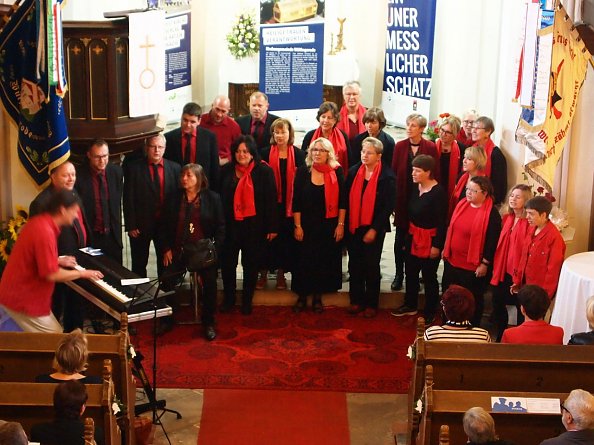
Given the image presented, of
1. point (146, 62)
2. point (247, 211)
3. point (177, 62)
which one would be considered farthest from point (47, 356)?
point (177, 62)

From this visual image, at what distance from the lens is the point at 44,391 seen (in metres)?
5.06

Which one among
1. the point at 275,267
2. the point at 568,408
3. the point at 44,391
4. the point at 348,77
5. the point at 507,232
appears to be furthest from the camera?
the point at 348,77

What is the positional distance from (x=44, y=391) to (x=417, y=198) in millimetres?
4089

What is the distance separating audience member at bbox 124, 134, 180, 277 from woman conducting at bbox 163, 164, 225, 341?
0.46 feet

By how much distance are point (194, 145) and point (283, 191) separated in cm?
89

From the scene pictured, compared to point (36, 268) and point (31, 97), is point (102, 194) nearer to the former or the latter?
point (31, 97)

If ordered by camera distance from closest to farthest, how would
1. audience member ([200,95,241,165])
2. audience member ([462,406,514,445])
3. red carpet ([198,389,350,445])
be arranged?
audience member ([462,406,514,445]) < red carpet ([198,389,350,445]) < audience member ([200,95,241,165])

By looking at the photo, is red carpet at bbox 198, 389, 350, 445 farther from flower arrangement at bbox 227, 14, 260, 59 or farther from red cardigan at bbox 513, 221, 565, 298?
flower arrangement at bbox 227, 14, 260, 59

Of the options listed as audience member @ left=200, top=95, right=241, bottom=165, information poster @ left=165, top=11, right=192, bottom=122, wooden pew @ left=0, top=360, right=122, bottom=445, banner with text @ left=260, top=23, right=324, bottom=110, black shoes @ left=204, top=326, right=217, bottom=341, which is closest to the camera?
wooden pew @ left=0, top=360, right=122, bottom=445

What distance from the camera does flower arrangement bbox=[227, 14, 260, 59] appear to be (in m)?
14.1

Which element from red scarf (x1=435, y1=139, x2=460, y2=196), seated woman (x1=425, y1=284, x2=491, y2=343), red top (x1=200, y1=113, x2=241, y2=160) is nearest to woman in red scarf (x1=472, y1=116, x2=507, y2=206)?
red scarf (x1=435, y1=139, x2=460, y2=196)

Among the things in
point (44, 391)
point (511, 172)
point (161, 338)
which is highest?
point (511, 172)

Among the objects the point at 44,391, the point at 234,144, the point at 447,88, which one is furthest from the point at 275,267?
the point at 447,88

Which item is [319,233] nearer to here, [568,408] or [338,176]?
[338,176]
